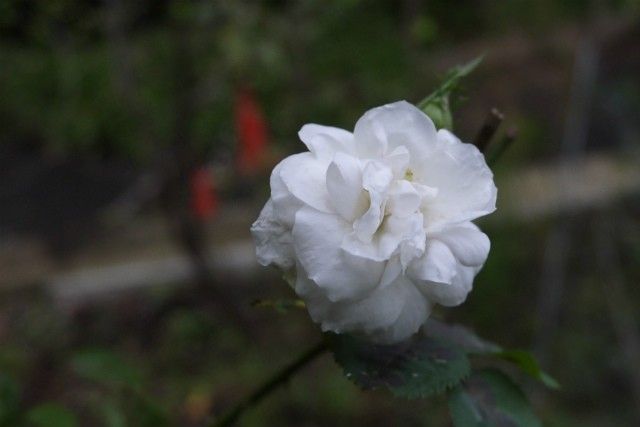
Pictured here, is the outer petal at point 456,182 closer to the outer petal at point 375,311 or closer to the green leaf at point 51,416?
the outer petal at point 375,311

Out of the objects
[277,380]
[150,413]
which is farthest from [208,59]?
[277,380]

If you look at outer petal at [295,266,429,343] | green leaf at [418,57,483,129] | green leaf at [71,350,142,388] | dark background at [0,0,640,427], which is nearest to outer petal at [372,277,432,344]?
outer petal at [295,266,429,343]

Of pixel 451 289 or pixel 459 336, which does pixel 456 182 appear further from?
pixel 459 336

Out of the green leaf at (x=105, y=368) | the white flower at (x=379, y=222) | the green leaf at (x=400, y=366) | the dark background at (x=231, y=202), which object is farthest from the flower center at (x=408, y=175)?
the dark background at (x=231, y=202)

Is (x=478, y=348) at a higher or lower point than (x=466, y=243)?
lower

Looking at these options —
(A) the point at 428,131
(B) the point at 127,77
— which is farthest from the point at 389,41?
(A) the point at 428,131

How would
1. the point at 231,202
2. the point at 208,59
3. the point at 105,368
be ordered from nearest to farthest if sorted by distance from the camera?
1. the point at 105,368
2. the point at 208,59
3. the point at 231,202

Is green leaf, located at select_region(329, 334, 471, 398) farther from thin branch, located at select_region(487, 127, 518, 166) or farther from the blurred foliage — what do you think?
the blurred foliage

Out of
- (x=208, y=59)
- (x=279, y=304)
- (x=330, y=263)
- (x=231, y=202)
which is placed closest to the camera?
(x=330, y=263)
